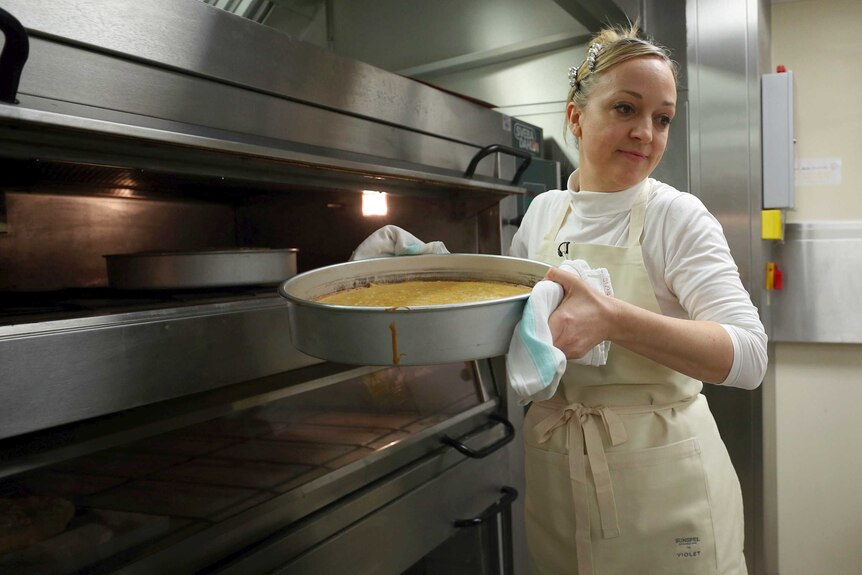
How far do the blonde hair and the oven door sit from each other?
739 mm

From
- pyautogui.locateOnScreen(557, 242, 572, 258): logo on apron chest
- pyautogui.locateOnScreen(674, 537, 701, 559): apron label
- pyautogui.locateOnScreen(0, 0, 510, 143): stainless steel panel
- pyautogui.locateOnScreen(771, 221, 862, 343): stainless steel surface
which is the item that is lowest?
pyautogui.locateOnScreen(674, 537, 701, 559): apron label

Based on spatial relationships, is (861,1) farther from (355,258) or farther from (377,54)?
(355,258)

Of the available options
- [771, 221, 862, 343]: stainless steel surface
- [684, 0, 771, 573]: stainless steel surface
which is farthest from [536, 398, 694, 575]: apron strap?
[771, 221, 862, 343]: stainless steel surface

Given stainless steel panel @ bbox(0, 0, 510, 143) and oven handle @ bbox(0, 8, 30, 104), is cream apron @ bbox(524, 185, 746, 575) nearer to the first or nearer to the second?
stainless steel panel @ bbox(0, 0, 510, 143)

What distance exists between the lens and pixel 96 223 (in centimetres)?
127

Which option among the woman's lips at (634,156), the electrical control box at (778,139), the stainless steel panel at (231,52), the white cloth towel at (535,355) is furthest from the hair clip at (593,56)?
the electrical control box at (778,139)

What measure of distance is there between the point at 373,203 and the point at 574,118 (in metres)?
0.49

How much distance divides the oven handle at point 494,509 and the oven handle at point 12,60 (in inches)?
46.5

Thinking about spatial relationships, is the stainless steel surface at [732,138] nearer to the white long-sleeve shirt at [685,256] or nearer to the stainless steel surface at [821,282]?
the stainless steel surface at [821,282]

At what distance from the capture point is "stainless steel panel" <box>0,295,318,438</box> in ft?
2.16

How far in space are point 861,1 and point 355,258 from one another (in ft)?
8.31

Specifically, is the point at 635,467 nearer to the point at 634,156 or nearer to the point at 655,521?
the point at 655,521

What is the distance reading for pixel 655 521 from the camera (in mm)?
1194

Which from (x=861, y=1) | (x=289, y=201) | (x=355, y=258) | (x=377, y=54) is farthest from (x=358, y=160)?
(x=861, y=1)
